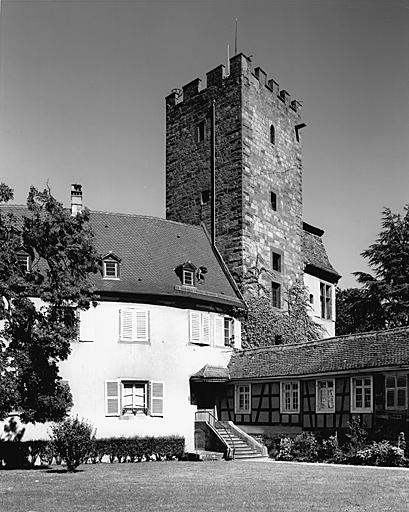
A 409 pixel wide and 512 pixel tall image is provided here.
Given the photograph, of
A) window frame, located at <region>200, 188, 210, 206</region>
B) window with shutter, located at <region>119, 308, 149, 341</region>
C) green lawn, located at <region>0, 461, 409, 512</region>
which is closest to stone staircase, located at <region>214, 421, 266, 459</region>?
green lawn, located at <region>0, 461, 409, 512</region>

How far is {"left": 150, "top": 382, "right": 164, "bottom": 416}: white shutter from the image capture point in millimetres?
27109

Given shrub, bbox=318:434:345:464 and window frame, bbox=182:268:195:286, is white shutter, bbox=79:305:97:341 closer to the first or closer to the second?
window frame, bbox=182:268:195:286

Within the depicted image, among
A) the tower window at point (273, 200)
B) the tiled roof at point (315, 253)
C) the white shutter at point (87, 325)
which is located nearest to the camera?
the white shutter at point (87, 325)

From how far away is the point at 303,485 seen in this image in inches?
664

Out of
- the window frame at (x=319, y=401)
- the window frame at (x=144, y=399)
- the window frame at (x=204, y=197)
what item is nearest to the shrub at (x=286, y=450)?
the window frame at (x=319, y=401)

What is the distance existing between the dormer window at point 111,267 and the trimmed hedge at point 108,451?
5801 millimetres

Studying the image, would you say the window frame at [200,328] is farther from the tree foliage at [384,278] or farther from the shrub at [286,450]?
the tree foliage at [384,278]

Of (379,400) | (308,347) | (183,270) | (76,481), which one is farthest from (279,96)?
(76,481)

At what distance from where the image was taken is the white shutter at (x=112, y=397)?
2641 centimetres

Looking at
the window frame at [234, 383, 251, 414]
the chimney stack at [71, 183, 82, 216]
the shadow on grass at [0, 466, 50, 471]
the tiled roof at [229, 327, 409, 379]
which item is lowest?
the shadow on grass at [0, 466, 50, 471]

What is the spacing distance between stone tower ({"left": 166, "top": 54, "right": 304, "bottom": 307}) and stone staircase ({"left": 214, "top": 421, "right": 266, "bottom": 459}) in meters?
6.71

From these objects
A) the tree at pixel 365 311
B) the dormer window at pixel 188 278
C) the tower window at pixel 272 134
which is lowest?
the tree at pixel 365 311

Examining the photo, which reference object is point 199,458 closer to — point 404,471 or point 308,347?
point 308,347

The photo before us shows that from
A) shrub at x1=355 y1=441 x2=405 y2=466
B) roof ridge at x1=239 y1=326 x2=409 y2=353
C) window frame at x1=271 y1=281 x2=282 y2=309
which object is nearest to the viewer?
shrub at x1=355 y1=441 x2=405 y2=466
